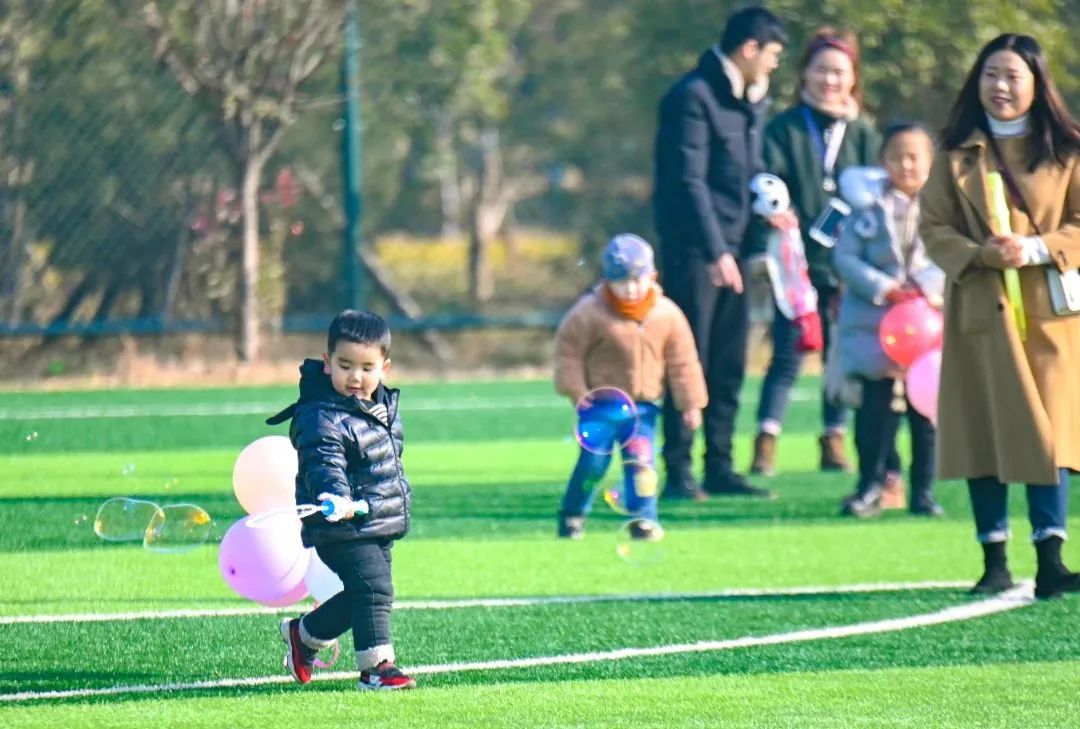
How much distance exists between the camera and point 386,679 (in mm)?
5988

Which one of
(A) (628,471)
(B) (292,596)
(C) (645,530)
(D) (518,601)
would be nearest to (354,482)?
(B) (292,596)

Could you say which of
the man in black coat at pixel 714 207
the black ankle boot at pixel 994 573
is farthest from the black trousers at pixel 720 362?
the black ankle boot at pixel 994 573

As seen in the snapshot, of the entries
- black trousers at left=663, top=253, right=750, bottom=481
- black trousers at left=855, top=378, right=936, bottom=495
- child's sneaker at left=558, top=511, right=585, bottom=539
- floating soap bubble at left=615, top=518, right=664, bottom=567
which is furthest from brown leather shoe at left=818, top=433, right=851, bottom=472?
floating soap bubble at left=615, top=518, right=664, bottom=567

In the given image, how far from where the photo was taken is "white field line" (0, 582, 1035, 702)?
606 cm

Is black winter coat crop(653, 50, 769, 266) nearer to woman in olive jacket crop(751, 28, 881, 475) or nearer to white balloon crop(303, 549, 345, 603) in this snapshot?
woman in olive jacket crop(751, 28, 881, 475)

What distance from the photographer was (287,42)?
18.7 metres

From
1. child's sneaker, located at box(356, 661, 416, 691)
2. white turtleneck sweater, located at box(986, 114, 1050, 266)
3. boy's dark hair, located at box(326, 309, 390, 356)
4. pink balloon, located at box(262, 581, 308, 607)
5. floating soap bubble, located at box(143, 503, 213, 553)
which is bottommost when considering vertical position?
child's sneaker, located at box(356, 661, 416, 691)

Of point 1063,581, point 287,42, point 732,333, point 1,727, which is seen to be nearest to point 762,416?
point 732,333

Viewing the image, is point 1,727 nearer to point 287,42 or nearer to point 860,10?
point 287,42

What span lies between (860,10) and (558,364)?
11543mm

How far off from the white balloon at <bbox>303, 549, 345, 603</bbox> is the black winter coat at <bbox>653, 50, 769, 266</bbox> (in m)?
4.78

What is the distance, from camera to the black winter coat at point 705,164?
10.8 m

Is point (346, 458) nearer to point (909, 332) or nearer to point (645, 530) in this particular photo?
point (645, 530)

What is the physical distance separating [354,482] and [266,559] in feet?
1.25
